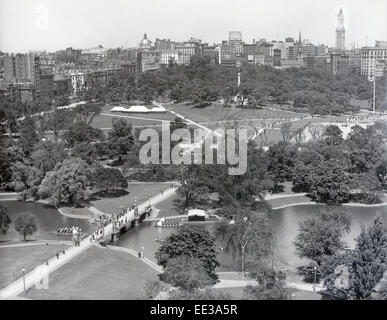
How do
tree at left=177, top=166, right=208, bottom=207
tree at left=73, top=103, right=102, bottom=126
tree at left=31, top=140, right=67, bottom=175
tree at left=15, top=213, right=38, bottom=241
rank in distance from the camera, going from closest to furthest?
tree at left=15, top=213, right=38, bottom=241 < tree at left=177, top=166, right=208, bottom=207 < tree at left=31, top=140, right=67, bottom=175 < tree at left=73, top=103, right=102, bottom=126

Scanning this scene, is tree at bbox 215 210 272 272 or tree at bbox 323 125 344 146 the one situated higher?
tree at bbox 323 125 344 146

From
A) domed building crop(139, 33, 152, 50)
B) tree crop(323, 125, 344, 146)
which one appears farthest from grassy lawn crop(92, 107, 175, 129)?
domed building crop(139, 33, 152, 50)

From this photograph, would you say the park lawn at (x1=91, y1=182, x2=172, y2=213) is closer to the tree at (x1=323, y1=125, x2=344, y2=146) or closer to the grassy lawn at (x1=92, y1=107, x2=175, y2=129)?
the tree at (x1=323, y1=125, x2=344, y2=146)

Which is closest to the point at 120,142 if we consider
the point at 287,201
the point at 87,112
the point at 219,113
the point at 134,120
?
the point at 287,201

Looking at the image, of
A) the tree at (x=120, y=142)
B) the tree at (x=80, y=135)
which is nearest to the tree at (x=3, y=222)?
the tree at (x=120, y=142)

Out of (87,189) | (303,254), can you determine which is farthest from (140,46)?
(303,254)

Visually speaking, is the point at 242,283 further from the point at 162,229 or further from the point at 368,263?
the point at 162,229
